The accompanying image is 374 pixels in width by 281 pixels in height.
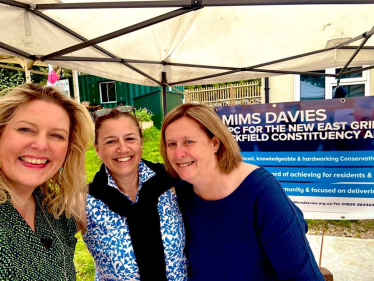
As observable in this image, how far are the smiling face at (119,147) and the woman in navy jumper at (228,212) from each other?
10.0 inches

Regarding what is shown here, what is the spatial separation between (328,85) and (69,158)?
19.9 ft

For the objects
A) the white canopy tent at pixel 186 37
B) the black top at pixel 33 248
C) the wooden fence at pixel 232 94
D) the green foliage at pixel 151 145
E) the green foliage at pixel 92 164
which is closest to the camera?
the black top at pixel 33 248

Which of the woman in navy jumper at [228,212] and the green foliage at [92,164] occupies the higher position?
the woman in navy jumper at [228,212]

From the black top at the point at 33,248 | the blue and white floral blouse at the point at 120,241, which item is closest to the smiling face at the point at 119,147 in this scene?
the blue and white floral blouse at the point at 120,241

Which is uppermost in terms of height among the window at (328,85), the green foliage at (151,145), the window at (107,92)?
the window at (107,92)

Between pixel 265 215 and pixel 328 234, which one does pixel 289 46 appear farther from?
pixel 328 234

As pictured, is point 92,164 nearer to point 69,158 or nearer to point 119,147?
point 119,147

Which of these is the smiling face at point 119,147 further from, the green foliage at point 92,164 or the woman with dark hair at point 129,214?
the green foliage at point 92,164

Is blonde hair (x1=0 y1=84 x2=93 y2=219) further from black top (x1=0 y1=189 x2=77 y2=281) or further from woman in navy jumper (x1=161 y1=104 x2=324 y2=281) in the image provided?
woman in navy jumper (x1=161 y1=104 x2=324 y2=281)

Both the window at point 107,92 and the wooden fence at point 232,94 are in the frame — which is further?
the window at point 107,92

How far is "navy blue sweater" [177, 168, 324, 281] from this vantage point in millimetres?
1290

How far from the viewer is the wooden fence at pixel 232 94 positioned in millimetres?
8797

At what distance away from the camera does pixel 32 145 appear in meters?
1.07

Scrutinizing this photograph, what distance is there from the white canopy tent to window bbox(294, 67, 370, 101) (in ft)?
10.2
